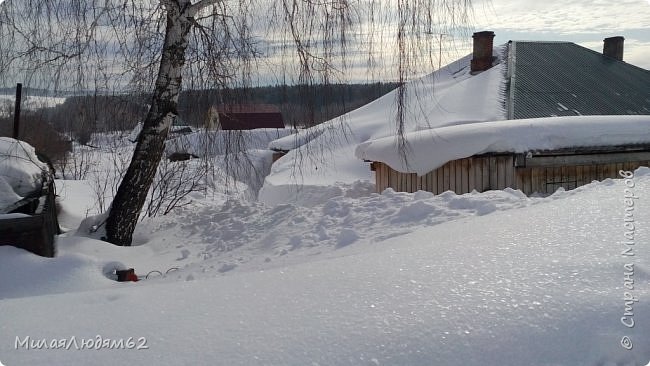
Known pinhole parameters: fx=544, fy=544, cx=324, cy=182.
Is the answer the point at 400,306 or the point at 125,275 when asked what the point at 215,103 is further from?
the point at 400,306

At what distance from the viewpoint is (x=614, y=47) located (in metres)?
19.9

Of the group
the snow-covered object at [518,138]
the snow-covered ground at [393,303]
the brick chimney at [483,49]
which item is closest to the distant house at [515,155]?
the snow-covered object at [518,138]

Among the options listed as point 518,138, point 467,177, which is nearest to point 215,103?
point 467,177

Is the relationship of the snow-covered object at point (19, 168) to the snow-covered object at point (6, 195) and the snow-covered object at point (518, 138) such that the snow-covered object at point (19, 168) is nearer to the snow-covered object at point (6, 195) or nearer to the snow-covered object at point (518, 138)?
the snow-covered object at point (6, 195)

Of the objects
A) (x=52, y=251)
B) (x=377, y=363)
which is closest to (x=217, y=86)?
(x=52, y=251)

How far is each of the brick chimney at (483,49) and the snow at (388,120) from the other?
35 cm

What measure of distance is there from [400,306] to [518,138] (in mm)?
6674

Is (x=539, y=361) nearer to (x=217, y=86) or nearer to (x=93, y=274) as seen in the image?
(x=93, y=274)

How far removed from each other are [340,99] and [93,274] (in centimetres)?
331

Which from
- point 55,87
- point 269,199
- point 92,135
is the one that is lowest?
point 269,199

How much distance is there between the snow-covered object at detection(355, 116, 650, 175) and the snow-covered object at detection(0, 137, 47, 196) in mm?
4871

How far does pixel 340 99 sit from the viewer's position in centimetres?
634

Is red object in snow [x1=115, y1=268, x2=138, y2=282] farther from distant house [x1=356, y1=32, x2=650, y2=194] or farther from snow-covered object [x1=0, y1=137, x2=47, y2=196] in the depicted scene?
distant house [x1=356, y1=32, x2=650, y2=194]

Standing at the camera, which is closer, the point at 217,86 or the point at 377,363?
the point at 377,363
